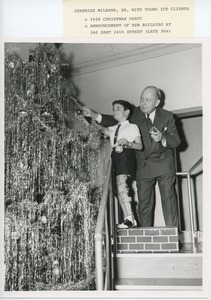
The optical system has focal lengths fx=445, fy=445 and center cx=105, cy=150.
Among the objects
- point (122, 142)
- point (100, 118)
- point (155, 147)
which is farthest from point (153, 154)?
point (100, 118)

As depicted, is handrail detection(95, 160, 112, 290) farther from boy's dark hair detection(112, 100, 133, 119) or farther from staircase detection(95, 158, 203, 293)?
boy's dark hair detection(112, 100, 133, 119)

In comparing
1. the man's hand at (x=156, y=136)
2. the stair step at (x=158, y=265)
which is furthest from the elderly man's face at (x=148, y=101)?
the stair step at (x=158, y=265)

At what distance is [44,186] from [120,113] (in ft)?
1.43

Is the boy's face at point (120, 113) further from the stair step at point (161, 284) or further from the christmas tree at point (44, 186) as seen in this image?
the stair step at point (161, 284)

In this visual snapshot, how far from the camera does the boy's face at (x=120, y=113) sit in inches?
72.5

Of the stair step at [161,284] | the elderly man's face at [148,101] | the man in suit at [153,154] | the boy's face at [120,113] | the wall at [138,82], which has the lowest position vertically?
the stair step at [161,284]

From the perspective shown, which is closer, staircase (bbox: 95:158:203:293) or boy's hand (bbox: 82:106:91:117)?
staircase (bbox: 95:158:203:293)

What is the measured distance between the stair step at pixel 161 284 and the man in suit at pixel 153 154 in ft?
0.98

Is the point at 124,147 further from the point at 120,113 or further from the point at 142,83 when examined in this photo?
the point at 142,83

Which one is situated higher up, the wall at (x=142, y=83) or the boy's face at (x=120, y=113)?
the wall at (x=142, y=83)

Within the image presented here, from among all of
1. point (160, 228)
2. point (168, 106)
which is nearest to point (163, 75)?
point (168, 106)

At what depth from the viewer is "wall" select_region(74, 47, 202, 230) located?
71.2 inches

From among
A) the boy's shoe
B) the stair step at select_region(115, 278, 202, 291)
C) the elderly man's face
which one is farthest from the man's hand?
the stair step at select_region(115, 278, 202, 291)

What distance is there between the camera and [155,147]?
1.83 m
